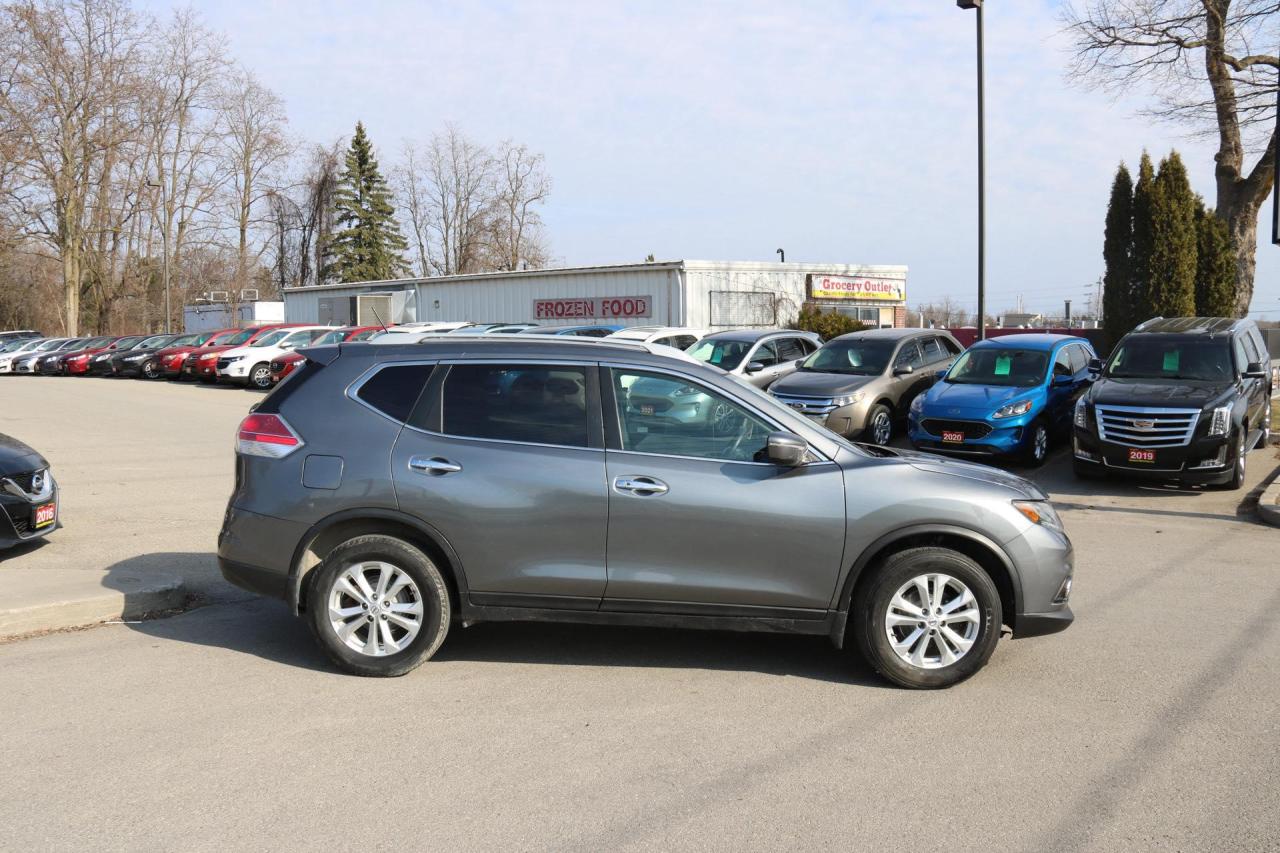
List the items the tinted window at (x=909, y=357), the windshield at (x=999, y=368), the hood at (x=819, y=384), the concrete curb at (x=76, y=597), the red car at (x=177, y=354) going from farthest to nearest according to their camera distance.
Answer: the red car at (x=177, y=354)
the tinted window at (x=909, y=357)
the hood at (x=819, y=384)
the windshield at (x=999, y=368)
the concrete curb at (x=76, y=597)

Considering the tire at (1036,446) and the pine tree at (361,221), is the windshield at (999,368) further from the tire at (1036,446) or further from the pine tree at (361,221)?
the pine tree at (361,221)

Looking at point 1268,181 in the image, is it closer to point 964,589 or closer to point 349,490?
point 964,589

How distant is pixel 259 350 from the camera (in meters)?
30.4

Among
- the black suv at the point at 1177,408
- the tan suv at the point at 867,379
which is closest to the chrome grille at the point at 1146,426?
the black suv at the point at 1177,408

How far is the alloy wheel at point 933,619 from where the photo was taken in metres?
5.43

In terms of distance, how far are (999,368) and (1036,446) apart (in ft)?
4.83

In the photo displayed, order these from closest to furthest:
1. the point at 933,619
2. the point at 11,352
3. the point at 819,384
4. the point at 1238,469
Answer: the point at 933,619
the point at 1238,469
the point at 819,384
the point at 11,352

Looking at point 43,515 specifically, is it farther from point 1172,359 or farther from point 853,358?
point 1172,359

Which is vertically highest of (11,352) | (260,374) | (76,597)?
(11,352)

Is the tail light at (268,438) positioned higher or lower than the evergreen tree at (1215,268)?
lower

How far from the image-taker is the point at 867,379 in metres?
15.8

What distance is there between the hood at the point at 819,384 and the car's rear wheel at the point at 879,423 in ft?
1.41

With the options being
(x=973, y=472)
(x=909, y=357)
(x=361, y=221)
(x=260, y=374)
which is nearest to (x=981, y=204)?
(x=909, y=357)

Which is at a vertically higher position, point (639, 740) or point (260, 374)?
point (260, 374)
